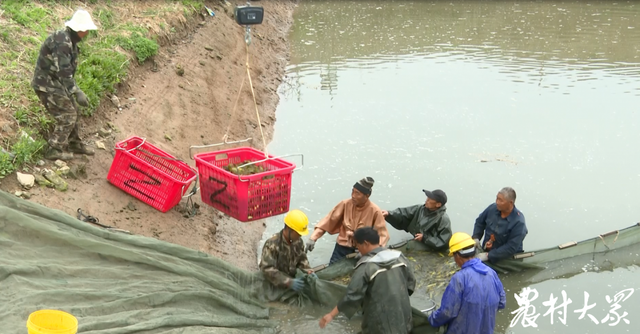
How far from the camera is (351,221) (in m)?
6.23

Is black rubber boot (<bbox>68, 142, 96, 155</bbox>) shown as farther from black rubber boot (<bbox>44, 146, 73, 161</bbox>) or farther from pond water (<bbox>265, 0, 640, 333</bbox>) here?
pond water (<bbox>265, 0, 640, 333</bbox>)

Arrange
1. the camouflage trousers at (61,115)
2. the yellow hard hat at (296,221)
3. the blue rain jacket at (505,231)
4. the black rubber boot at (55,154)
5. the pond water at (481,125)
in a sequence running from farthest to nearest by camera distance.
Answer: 1. the pond water at (481,125)
2. the black rubber boot at (55,154)
3. the blue rain jacket at (505,231)
4. the camouflage trousers at (61,115)
5. the yellow hard hat at (296,221)

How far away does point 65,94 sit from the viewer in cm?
613

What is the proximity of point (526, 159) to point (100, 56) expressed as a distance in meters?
6.56

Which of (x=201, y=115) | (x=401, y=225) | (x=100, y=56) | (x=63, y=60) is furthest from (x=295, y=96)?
(x=63, y=60)

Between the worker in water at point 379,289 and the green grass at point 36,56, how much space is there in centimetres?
358

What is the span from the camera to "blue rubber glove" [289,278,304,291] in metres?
5.48

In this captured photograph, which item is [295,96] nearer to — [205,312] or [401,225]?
[401,225]

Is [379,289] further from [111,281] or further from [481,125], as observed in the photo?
[481,125]

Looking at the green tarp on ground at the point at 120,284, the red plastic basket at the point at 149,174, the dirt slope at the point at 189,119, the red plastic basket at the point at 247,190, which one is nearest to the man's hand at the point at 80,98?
the red plastic basket at the point at 149,174

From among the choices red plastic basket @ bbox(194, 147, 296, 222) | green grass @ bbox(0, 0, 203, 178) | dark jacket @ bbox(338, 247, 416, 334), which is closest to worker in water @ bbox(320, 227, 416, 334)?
dark jacket @ bbox(338, 247, 416, 334)

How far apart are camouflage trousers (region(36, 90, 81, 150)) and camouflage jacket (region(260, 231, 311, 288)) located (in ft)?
8.39

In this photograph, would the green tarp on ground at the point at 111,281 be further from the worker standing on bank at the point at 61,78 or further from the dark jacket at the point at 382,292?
the worker standing on bank at the point at 61,78

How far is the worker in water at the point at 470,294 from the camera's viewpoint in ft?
14.4
